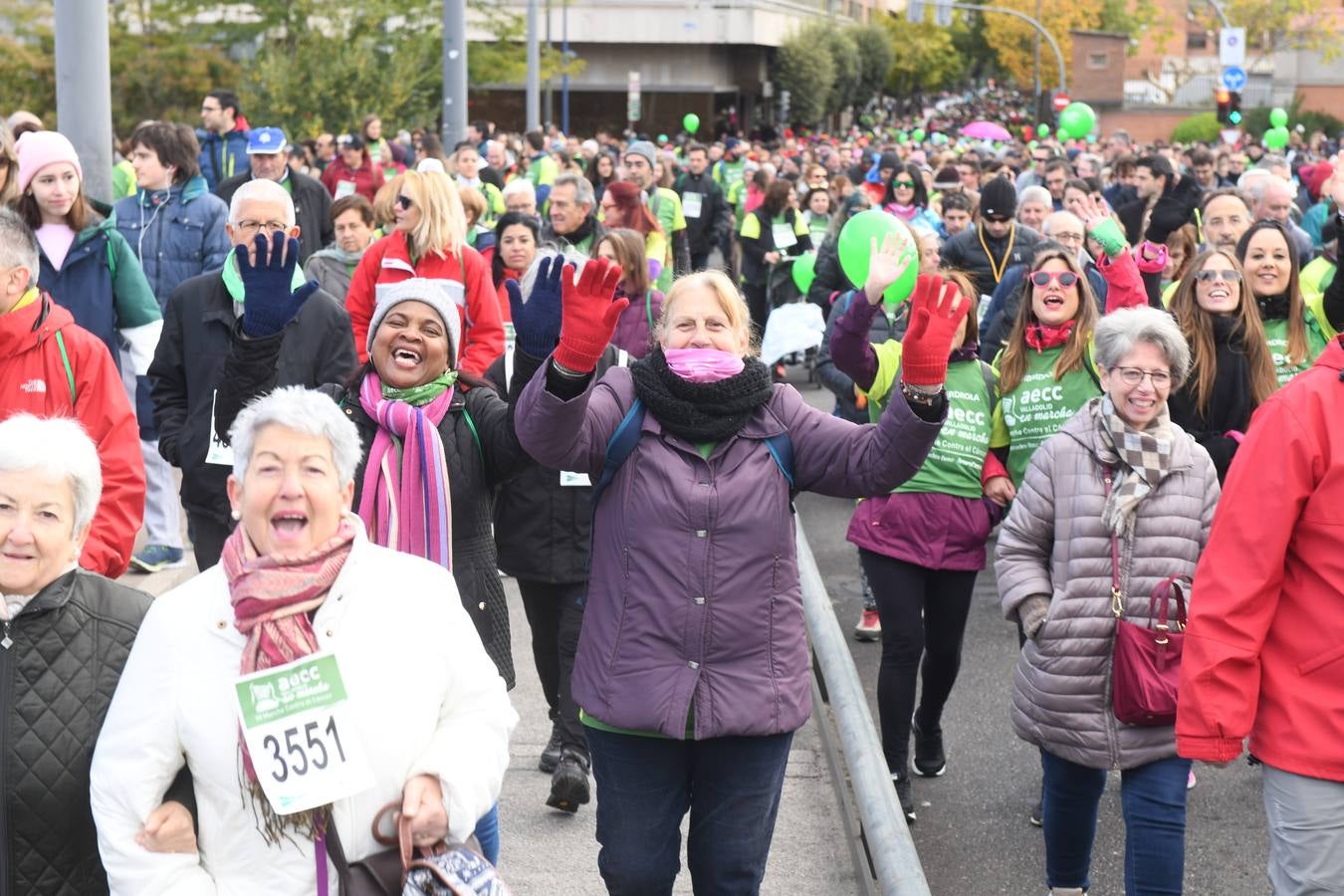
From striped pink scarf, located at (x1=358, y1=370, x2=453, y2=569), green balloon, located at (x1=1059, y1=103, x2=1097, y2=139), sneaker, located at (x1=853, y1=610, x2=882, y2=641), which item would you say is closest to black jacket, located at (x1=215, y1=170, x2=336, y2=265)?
sneaker, located at (x1=853, y1=610, x2=882, y2=641)

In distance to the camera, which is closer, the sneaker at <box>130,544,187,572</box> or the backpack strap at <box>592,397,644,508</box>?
the backpack strap at <box>592,397,644,508</box>

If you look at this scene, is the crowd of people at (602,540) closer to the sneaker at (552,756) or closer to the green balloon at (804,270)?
the sneaker at (552,756)

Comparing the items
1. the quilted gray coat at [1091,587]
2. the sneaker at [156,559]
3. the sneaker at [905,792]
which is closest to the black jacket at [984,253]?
the sneaker at [156,559]

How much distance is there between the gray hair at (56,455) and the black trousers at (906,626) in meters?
3.29

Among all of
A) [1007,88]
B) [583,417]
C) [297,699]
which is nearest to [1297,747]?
[583,417]

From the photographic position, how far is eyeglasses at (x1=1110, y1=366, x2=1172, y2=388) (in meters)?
5.45

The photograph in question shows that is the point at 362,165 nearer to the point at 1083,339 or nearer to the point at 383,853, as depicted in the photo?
the point at 1083,339

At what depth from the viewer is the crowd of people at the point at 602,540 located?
3.57 m

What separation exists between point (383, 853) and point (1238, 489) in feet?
6.79

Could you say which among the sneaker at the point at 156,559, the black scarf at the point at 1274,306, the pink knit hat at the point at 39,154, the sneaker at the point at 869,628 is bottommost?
the sneaker at the point at 869,628

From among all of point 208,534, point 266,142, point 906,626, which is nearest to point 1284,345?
point 906,626

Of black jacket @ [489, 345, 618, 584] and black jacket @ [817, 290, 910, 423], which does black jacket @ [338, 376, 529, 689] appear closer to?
black jacket @ [489, 345, 618, 584]

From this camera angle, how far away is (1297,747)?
162 inches

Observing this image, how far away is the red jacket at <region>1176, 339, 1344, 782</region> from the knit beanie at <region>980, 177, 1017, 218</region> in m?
6.78
